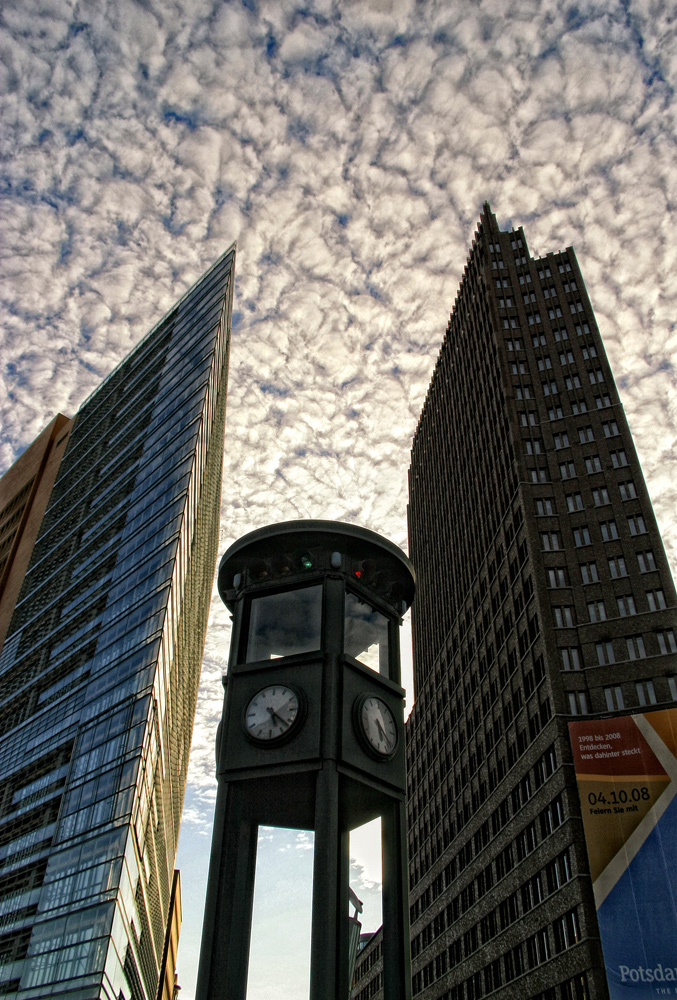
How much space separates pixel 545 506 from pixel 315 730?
55.6m

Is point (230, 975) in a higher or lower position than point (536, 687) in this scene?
lower

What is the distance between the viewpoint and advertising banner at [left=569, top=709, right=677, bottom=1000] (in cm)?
4172

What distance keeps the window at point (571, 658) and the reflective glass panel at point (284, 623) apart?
44867mm

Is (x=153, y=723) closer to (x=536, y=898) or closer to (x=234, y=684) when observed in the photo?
(x=536, y=898)

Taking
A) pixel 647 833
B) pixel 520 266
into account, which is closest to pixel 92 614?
pixel 647 833

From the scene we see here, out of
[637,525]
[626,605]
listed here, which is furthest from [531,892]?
[637,525]

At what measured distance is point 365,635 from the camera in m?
17.1

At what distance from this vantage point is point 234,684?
15.8 meters

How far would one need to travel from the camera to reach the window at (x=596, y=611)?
58.5m

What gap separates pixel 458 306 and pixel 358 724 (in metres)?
90.6

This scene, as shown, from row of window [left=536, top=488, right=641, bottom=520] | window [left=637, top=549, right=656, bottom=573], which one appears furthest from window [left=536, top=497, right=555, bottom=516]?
window [left=637, top=549, right=656, bottom=573]

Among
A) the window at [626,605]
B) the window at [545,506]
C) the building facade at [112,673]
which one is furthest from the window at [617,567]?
the building facade at [112,673]

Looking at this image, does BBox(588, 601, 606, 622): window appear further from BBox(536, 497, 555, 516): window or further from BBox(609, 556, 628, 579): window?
BBox(536, 497, 555, 516): window

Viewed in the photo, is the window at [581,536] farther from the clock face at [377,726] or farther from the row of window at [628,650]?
the clock face at [377,726]
